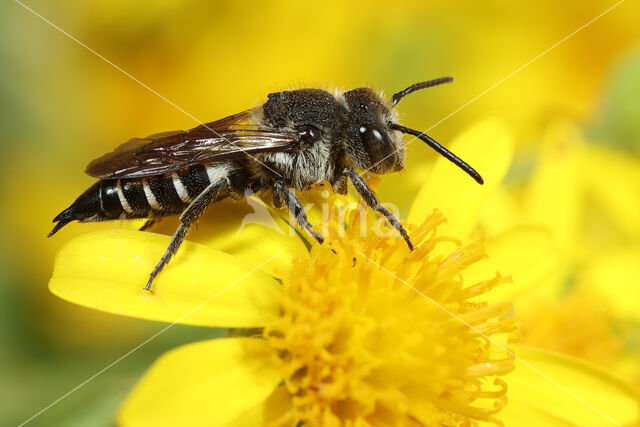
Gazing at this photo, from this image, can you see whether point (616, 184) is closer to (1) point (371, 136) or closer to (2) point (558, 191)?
(2) point (558, 191)

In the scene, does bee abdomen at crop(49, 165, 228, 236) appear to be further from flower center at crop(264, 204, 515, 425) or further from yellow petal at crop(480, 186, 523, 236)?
yellow petal at crop(480, 186, 523, 236)

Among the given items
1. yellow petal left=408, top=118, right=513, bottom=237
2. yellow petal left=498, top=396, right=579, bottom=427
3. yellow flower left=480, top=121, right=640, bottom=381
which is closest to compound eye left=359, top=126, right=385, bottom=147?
yellow petal left=408, top=118, right=513, bottom=237

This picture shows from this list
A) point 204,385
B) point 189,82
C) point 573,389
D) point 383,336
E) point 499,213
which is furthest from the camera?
point 189,82

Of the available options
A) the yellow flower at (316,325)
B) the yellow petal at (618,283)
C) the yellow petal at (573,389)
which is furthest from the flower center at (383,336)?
the yellow petal at (618,283)

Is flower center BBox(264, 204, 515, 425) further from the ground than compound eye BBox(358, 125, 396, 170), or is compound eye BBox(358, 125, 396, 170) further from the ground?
compound eye BBox(358, 125, 396, 170)

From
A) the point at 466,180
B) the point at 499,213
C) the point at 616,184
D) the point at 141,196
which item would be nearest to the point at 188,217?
the point at 141,196

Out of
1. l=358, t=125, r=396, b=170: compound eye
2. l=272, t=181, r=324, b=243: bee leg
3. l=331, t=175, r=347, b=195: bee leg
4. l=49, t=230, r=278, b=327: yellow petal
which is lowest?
l=49, t=230, r=278, b=327: yellow petal
